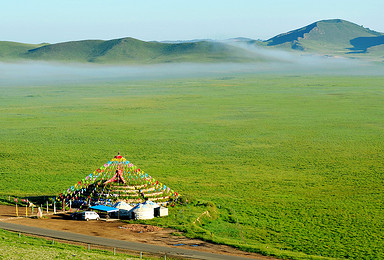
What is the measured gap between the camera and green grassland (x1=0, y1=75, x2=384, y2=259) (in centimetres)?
4772

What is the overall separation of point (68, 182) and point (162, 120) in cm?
6604

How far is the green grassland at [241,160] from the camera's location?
4772cm

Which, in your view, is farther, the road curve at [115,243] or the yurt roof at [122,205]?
the yurt roof at [122,205]

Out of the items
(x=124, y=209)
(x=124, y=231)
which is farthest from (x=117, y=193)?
(x=124, y=231)

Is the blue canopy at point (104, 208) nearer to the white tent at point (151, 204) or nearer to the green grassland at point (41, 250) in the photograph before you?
the white tent at point (151, 204)

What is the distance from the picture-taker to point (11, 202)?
54.2 metres

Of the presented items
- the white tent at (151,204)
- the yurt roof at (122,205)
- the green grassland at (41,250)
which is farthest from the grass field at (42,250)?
the white tent at (151,204)

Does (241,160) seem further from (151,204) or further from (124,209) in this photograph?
(124,209)

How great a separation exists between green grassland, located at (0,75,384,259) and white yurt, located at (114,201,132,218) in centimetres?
304

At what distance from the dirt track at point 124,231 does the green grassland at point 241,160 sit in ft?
5.08

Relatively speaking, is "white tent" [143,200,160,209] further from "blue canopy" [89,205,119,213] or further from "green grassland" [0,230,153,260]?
"green grassland" [0,230,153,260]

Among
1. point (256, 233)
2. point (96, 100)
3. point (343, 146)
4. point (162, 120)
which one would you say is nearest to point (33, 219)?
point (256, 233)

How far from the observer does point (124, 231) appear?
45.1 metres

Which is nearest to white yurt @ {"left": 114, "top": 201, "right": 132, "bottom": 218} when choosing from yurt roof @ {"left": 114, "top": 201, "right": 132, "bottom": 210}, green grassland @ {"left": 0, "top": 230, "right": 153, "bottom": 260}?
yurt roof @ {"left": 114, "top": 201, "right": 132, "bottom": 210}
